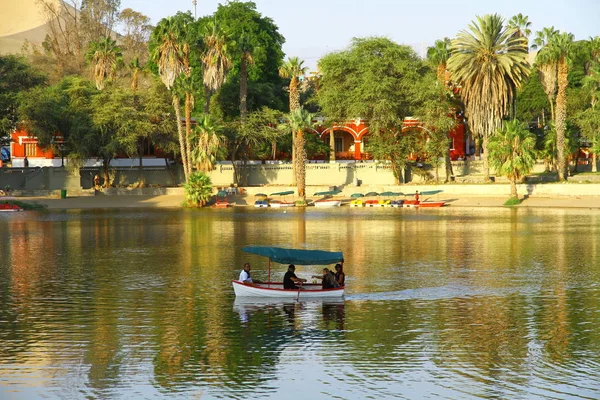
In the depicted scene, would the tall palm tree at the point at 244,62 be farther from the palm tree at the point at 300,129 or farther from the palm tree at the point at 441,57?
the palm tree at the point at 441,57

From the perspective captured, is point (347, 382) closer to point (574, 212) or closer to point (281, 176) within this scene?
point (574, 212)

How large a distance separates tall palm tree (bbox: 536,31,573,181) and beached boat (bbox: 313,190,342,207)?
2275 cm

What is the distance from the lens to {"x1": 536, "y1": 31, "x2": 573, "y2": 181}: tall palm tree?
277ft

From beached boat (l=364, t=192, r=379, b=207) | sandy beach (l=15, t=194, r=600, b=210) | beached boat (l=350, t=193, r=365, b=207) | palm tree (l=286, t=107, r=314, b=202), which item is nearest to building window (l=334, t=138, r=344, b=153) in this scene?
beached boat (l=350, t=193, r=365, b=207)

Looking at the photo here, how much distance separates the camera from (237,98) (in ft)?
342

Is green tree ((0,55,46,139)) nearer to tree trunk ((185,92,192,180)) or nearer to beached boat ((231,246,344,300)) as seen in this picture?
tree trunk ((185,92,192,180))

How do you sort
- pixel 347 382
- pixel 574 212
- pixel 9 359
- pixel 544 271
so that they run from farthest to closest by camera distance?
pixel 574 212 < pixel 544 271 < pixel 9 359 < pixel 347 382

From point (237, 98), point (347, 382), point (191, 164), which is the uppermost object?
point (237, 98)

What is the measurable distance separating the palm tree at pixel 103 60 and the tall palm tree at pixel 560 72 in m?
50.1

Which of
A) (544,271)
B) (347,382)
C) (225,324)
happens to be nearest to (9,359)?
(225,324)

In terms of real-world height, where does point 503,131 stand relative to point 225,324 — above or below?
above

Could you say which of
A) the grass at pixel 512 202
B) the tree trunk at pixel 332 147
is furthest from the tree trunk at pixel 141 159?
the grass at pixel 512 202

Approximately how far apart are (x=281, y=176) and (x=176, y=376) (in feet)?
248

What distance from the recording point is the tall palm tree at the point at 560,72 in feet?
277
